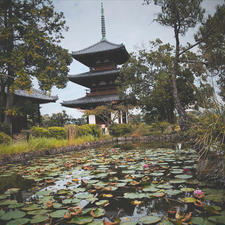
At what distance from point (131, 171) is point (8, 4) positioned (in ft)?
30.3

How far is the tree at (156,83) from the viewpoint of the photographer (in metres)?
11.0

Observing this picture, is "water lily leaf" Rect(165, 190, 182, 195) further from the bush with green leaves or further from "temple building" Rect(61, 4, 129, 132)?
"temple building" Rect(61, 4, 129, 132)

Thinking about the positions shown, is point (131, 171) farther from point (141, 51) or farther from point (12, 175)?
point (141, 51)

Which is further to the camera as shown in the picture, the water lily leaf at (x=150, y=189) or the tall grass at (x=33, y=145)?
the tall grass at (x=33, y=145)

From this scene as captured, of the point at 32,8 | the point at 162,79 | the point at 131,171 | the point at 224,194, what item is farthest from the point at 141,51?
the point at 224,194

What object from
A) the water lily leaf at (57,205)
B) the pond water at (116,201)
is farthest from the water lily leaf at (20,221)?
the water lily leaf at (57,205)

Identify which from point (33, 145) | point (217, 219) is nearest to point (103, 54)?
point (33, 145)

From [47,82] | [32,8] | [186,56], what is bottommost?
[47,82]

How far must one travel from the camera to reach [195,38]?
4969 mm

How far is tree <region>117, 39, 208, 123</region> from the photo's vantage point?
11.0 meters

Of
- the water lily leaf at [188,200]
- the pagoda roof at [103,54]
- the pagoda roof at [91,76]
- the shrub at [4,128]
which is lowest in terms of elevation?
the water lily leaf at [188,200]

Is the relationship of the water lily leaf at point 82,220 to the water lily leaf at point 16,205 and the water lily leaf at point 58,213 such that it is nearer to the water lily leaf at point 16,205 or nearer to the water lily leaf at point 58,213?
the water lily leaf at point 58,213

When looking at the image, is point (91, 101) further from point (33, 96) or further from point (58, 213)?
point (58, 213)

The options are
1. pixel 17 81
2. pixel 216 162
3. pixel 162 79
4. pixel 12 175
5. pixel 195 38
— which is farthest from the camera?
pixel 162 79
